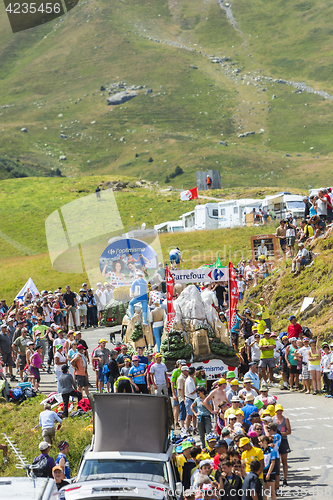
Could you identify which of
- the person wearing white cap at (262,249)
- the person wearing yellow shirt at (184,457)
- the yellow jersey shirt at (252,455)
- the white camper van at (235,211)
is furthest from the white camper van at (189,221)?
the yellow jersey shirt at (252,455)

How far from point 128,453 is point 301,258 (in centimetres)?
1691

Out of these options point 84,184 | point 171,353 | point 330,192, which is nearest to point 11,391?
point 171,353

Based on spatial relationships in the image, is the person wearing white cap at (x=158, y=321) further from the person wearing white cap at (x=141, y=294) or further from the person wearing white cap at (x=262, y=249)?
the person wearing white cap at (x=262, y=249)

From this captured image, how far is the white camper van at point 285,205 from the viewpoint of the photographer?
52.4 meters

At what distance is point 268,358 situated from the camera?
1744 cm

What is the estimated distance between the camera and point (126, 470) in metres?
8.65

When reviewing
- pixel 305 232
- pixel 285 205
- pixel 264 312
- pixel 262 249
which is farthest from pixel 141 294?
pixel 285 205

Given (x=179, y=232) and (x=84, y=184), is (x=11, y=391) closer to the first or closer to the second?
(x=179, y=232)

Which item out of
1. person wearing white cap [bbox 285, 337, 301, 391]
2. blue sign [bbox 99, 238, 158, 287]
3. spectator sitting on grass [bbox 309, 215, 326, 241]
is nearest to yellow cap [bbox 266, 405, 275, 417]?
person wearing white cap [bbox 285, 337, 301, 391]

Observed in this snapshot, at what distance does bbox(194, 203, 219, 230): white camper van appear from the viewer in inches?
2351

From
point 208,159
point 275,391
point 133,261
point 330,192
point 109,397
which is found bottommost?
point 275,391

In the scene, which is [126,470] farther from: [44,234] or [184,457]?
[44,234]

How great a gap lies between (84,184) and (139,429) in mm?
92667

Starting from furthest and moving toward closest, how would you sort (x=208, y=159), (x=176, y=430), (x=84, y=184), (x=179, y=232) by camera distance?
(x=208, y=159) → (x=84, y=184) → (x=179, y=232) → (x=176, y=430)
